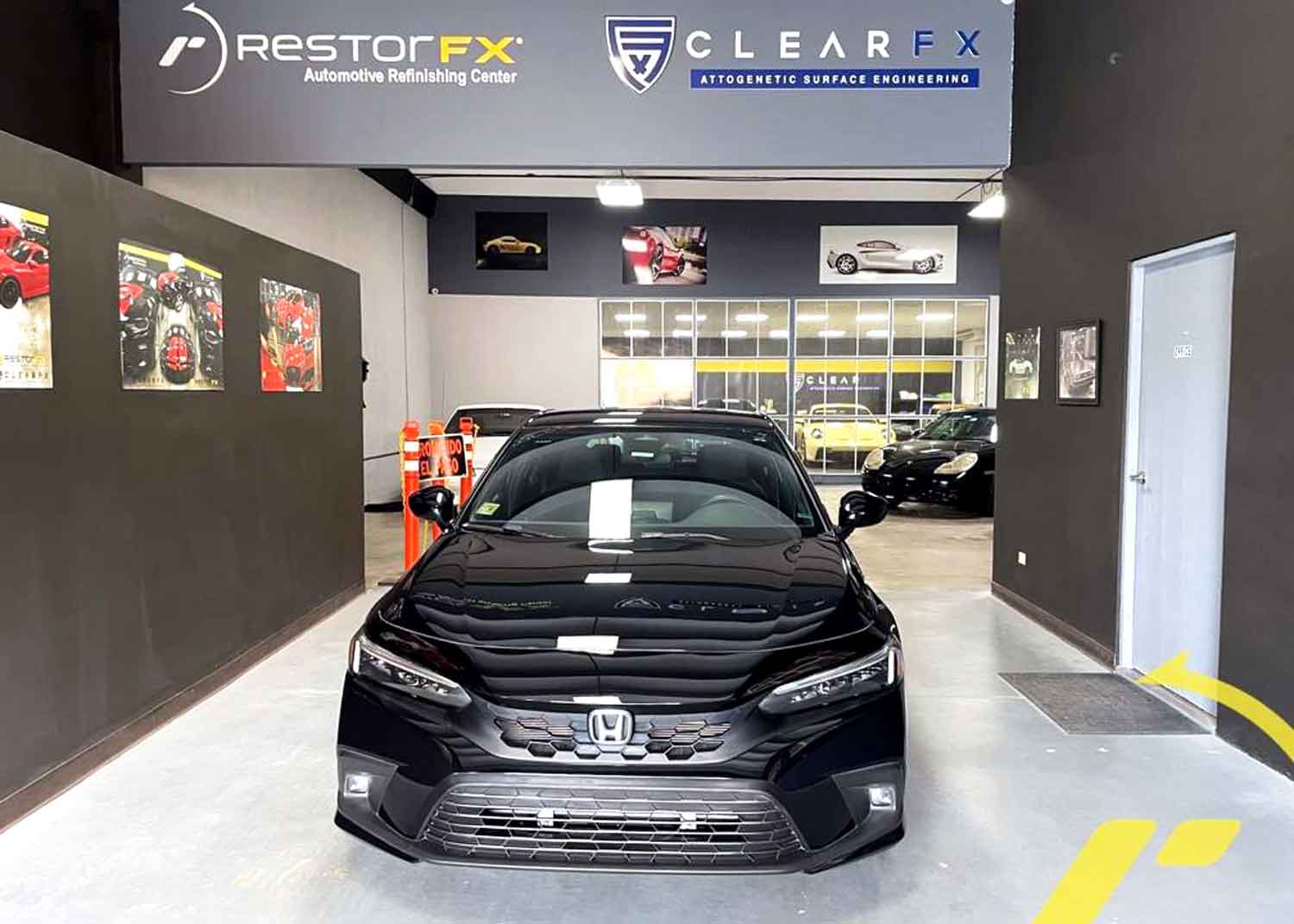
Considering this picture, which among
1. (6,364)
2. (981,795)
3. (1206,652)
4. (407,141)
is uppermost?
(407,141)

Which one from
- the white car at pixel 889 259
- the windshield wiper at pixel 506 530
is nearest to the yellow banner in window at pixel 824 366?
the white car at pixel 889 259

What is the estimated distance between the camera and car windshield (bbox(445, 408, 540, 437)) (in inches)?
431

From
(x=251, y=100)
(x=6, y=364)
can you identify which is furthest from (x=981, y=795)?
(x=251, y=100)

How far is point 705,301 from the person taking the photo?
13938 millimetres

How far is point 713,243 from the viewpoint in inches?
542

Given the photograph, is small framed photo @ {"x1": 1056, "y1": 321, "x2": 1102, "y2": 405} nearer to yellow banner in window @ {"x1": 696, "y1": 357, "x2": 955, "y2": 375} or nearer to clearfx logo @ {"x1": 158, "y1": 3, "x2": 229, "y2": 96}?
clearfx logo @ {"x1": 158, "y1": 3, "x2": 229, "y2": 96}

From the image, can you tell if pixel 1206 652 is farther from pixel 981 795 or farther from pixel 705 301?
pixel 705 301

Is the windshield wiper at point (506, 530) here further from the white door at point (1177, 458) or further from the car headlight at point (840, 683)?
the white door at point (1177, 458)

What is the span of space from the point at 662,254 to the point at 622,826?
40.6ft

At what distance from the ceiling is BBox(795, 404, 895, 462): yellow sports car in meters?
3.27

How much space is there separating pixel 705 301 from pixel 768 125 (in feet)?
29.3

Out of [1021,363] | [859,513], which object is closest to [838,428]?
[1021,363]

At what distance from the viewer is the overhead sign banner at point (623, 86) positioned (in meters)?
4.90

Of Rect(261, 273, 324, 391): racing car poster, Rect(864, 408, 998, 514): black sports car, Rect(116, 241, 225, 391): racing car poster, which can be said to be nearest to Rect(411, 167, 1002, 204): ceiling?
Rect(864, 408, 998, 514): black sports car
